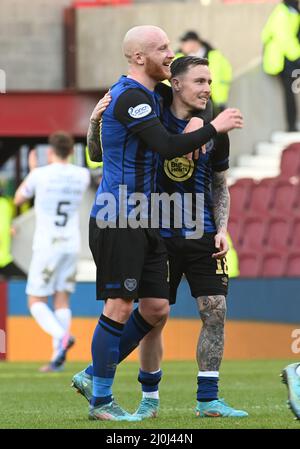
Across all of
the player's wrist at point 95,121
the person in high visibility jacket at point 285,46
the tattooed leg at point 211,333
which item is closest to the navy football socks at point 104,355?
the tattooed leg at point 211,333

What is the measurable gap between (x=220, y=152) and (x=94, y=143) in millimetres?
710

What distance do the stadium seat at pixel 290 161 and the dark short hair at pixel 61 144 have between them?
15.3 feet

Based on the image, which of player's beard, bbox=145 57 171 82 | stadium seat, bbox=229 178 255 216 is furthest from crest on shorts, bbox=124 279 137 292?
stadium seat, bbox=229 178 255 216

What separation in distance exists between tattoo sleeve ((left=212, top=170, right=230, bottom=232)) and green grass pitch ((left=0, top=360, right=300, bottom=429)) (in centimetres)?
110

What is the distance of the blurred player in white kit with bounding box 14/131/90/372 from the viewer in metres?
13.5

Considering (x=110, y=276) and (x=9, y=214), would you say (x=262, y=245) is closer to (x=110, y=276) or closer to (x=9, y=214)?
(x=9, y=214)

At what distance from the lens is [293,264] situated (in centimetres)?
1644

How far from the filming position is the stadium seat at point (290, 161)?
17.5 meters

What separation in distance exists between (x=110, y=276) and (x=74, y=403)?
78.6 inches

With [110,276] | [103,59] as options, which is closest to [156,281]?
[110,276]

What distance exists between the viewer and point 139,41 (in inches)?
297

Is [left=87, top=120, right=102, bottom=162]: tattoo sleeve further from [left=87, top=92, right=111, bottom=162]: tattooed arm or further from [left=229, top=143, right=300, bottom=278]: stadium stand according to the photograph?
[left=229, top=143, right=300, bottom=278]: stadium stand

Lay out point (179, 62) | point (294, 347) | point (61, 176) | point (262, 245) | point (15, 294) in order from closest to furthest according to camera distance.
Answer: point (179, 62), point (61, 176), point (294, 347), point (15, 294), point (262, 245)

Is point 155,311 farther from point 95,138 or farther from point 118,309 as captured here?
point 95,138
